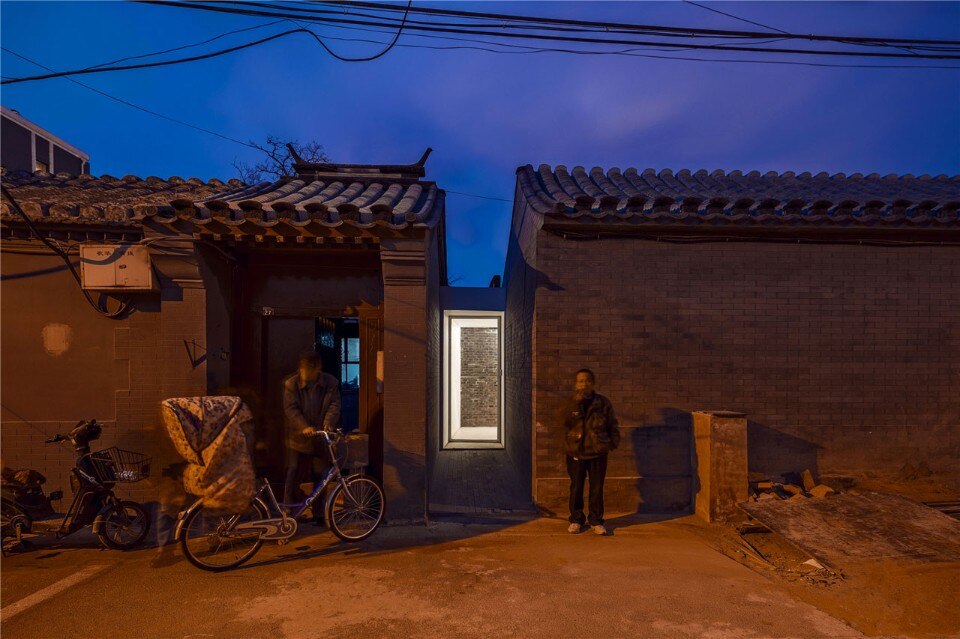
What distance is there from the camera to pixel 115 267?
565 centimetres

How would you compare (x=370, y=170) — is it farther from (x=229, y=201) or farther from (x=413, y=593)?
(x=413, y=593)

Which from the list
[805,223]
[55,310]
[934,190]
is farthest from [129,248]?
[934,190]

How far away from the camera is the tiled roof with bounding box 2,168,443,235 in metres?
5.36

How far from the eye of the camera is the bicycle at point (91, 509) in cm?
482

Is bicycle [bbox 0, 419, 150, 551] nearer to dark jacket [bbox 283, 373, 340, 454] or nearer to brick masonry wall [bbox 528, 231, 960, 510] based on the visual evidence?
dark jacket [bbox 283, 373, 340, 454]

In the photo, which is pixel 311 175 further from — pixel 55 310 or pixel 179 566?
pixel 179 566

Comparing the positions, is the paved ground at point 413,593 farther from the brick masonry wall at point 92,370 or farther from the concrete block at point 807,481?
the concrete block at point 807,481

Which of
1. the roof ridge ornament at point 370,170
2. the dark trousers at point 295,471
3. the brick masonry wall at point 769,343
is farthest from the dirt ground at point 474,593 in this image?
the roof ridge ornament at point 370,170

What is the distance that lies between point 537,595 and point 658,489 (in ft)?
9.59

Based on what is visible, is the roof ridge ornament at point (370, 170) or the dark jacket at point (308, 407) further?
the roof ridge ornament at point (370, 170)

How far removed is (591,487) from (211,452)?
3.91 metres

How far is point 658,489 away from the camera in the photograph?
6285 millimetres

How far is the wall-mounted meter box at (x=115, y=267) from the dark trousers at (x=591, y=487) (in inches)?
209

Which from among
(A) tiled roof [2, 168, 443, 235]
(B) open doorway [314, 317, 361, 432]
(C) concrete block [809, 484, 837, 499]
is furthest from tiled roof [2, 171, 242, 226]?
(C) concrete block [809, 484, 837, 499]
